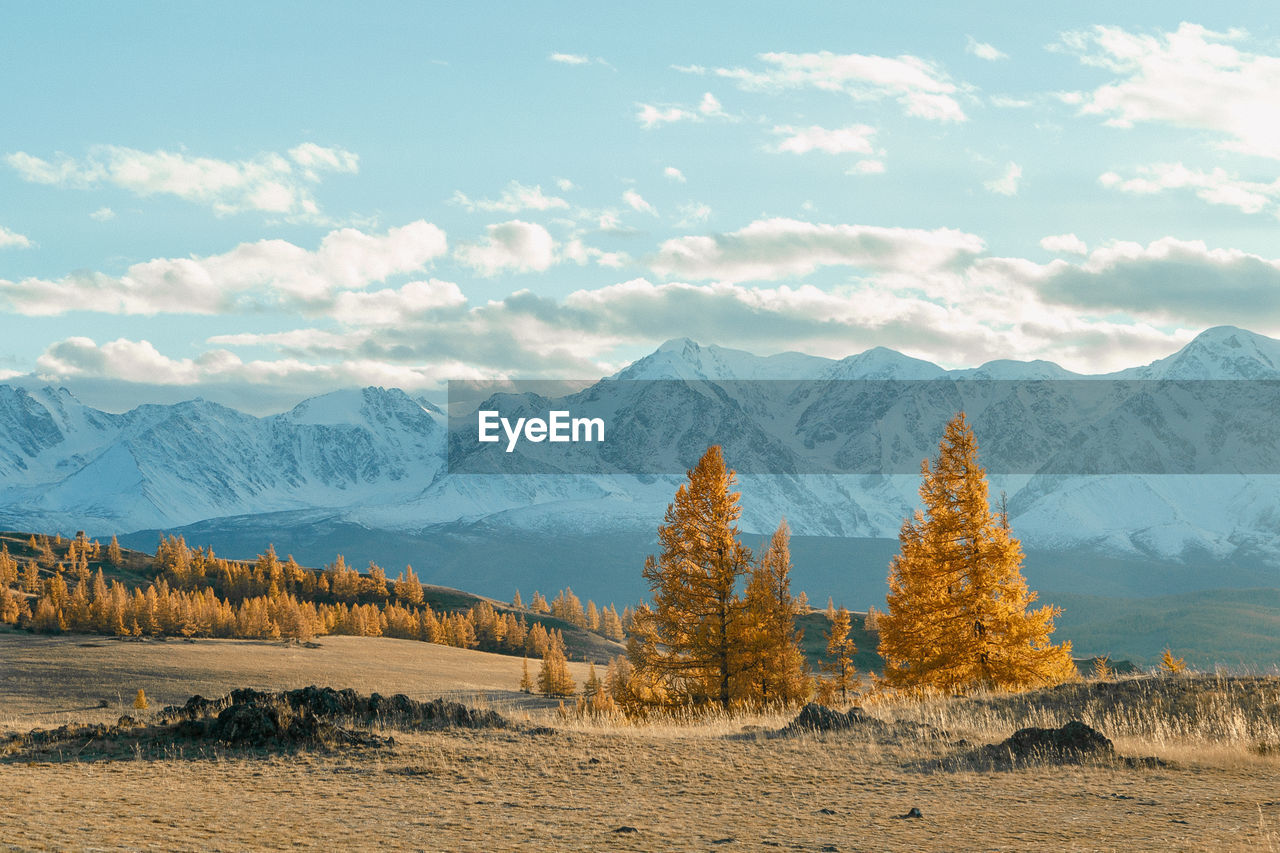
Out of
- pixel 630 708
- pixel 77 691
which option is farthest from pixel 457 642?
pixel 630 708

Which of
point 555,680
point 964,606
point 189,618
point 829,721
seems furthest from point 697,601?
point 189,618

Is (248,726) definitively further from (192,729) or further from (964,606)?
(964,606)

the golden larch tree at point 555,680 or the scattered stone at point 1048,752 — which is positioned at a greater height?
Result: the scattered stone at point 1048,752

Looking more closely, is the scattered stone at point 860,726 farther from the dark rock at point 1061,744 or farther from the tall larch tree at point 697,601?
the tall larch tree at point 697,601

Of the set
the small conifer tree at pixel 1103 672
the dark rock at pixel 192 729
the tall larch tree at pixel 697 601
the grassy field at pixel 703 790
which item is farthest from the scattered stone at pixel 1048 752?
the tall larch tree at pixel 697 601

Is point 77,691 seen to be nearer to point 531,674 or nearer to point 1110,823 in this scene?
point 531,674

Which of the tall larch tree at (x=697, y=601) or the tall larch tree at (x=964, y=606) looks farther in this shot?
the tall larch tree at (x=697, y=601)

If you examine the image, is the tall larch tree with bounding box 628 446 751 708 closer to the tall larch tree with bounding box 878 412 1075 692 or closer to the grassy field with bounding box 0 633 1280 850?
the tall larch tree with bounding box 878 412 1075 692

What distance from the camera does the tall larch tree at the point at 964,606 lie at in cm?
3234

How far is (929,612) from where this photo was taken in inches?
1296

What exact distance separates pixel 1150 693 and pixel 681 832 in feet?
45.2

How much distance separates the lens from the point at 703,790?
1441cm

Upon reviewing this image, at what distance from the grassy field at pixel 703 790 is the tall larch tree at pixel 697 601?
11050 mm

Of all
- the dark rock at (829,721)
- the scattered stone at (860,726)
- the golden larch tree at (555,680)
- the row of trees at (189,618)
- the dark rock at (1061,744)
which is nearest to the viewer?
the dark rock at (1061,744)
